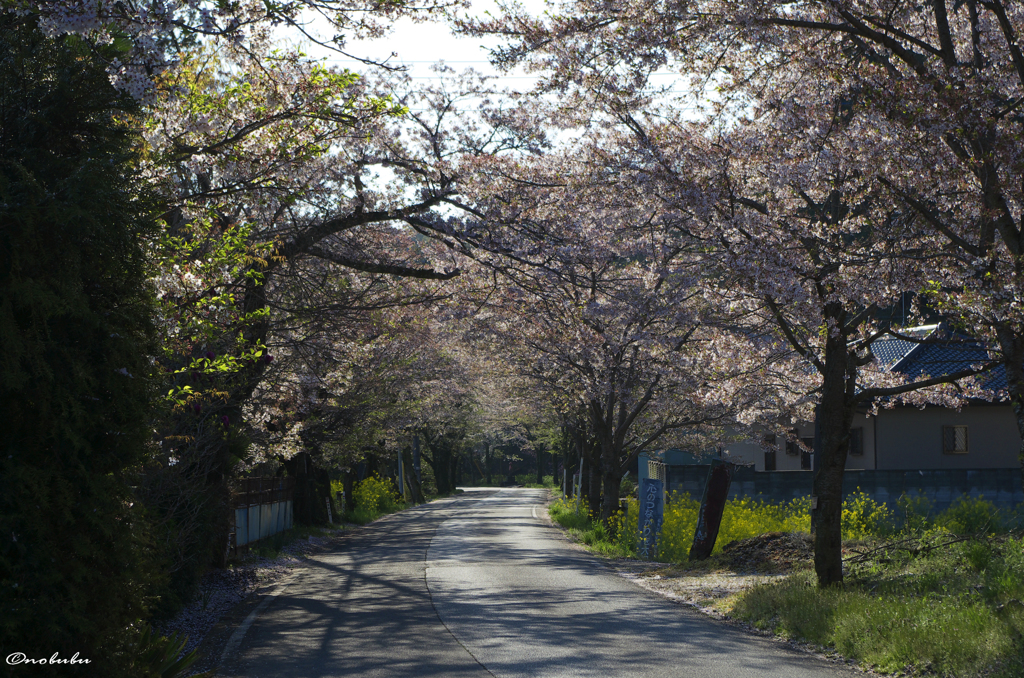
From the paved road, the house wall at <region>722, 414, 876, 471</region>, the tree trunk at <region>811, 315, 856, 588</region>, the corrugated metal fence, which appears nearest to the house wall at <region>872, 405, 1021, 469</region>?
the house wall at <region>722, 414, 876, 471</region>

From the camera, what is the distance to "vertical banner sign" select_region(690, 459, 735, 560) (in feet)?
55.2

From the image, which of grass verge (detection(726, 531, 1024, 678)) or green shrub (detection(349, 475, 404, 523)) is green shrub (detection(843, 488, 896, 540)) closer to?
grass verge (detection(726, 531, 1024, 678))

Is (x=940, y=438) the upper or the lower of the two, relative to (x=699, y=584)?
upper

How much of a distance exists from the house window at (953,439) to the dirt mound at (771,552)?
1347cm

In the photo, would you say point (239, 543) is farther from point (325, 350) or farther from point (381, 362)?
point (381, 362)

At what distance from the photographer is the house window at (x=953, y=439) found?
27.2 m

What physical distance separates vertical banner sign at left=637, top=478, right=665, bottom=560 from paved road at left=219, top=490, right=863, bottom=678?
2103 mm

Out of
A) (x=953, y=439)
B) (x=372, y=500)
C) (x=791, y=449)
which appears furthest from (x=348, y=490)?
(x=953, y=439)

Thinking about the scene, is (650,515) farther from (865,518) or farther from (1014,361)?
(1014,361)

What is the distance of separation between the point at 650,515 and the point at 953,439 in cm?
1301

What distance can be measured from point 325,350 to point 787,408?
1460 centimetres

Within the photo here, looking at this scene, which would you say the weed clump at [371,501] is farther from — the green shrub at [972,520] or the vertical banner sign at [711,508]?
the green shrub at [972,520]

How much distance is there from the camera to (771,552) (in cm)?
1596

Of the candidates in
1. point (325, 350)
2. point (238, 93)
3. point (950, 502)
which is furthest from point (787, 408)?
point (238, 93)
